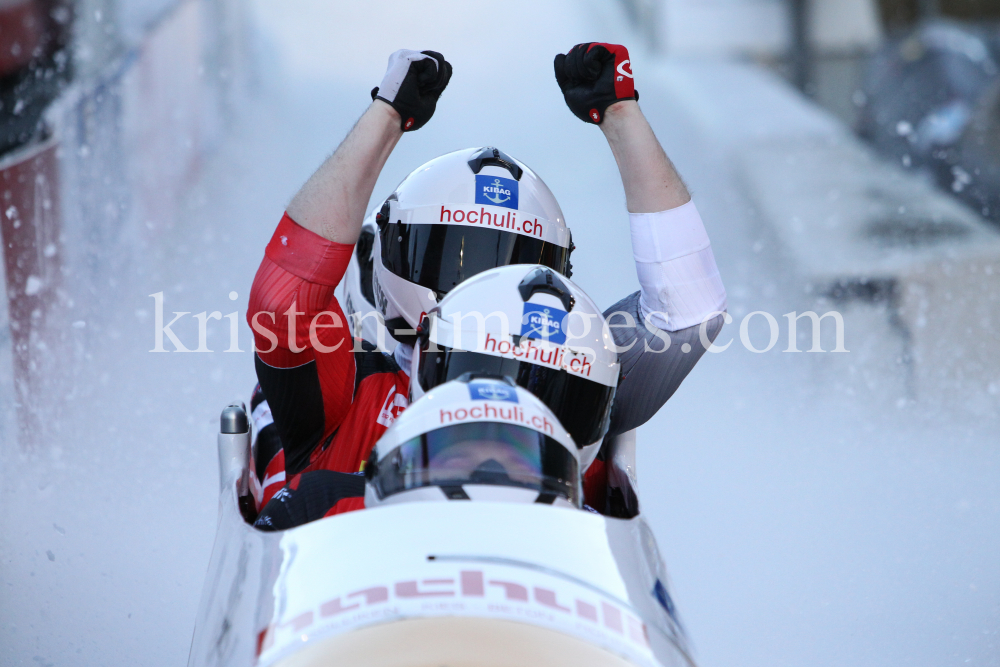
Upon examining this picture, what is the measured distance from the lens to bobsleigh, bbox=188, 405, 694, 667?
3.68 feet

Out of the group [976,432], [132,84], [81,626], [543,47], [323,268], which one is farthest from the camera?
[543,47]

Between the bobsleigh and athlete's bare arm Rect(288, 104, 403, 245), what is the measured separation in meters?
0.72

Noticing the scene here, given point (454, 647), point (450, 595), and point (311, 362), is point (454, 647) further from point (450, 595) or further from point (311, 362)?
point (311, 362)

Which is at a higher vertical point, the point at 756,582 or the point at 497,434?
the point at 756,582

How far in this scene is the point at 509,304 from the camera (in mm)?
1729

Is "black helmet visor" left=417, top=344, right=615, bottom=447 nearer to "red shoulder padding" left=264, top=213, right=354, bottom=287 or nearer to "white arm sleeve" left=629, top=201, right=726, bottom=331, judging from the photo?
"red shoulder padding" left=264, top=213, right=354, bottom=287

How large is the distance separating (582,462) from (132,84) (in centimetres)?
486

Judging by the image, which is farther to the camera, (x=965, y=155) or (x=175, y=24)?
(x=965, y=155)

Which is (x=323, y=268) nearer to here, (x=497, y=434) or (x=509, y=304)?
(x=509, y=304)

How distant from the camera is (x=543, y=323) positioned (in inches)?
67.1

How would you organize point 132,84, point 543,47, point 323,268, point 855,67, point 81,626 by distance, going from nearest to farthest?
point 323,268 → point 81,626 → point 132,84 → point 543,47 → point 855,67

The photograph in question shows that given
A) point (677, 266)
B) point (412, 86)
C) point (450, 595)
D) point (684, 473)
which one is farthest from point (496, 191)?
Answer: point (684, 473)

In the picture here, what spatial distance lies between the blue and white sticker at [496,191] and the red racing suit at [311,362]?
36 cm

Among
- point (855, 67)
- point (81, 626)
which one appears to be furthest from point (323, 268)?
point (855, 67)
